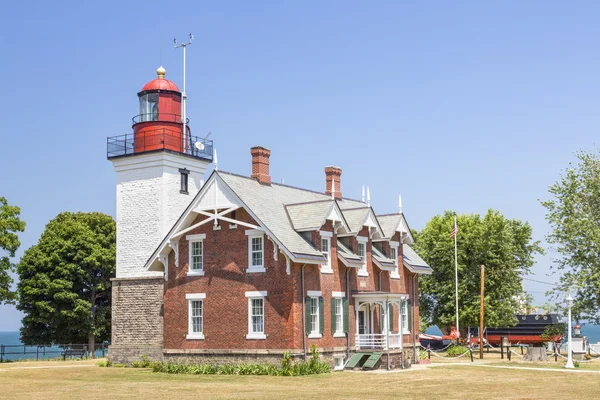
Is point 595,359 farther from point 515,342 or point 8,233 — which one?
point 8,233

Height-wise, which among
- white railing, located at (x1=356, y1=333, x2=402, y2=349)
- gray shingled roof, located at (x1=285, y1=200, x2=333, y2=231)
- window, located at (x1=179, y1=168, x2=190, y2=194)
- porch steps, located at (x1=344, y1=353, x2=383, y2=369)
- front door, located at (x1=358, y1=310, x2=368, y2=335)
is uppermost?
window, located at (x1=179, y1=168, x2=190, y2=194)

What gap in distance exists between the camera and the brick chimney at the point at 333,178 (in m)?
45.5

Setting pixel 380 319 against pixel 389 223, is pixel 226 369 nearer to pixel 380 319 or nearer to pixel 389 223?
pixel 380 319

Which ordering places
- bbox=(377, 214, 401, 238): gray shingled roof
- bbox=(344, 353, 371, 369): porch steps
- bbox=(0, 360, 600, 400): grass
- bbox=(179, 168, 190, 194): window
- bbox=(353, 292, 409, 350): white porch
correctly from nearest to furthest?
bbox=(0, 360, 600, 400): grass < bbox=(344, 353, 371, 369): porch steps < bbox=(353, 292, 409, 350): white porch < bbox=(179, 168, 190, 194): window < bbox=(377, 214, 401, 238): gray shingled roof

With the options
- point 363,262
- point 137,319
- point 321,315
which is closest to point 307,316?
point 321,315

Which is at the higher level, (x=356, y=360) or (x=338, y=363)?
(x=356, y=360)

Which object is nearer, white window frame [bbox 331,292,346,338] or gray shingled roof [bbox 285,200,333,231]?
gray shingled roof [bbox 285,200,333,231]

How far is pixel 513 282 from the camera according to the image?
58.5 m

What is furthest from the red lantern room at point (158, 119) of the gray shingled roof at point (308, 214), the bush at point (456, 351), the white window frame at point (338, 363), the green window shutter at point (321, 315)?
the bush at point (456, 351)

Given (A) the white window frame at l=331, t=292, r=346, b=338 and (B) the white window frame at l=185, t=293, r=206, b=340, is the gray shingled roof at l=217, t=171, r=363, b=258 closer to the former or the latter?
(A) the white window frame at l=331, t=292, r=346, b=338

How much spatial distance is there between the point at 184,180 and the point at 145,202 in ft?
7.60

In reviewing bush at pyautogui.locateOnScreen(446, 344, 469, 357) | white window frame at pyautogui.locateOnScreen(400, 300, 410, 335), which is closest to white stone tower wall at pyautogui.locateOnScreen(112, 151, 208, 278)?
white window frame at pyautogui.locateOnScreen(400, 300, 410, 335)

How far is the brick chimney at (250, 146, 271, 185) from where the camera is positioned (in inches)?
1591

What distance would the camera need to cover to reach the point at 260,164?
133ft
